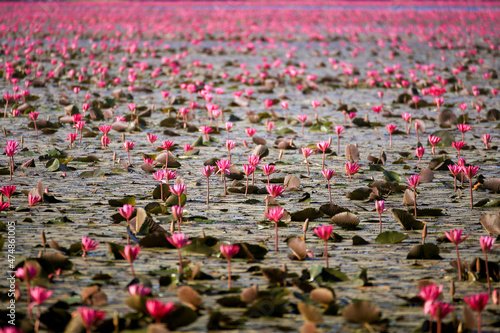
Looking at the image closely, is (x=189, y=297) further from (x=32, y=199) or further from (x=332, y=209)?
(x=32, y=199)

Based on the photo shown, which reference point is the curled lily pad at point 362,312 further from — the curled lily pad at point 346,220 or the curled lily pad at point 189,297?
the curled lily pad at point 346,220

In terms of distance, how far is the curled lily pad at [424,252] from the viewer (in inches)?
114

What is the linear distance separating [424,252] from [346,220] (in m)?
0.57

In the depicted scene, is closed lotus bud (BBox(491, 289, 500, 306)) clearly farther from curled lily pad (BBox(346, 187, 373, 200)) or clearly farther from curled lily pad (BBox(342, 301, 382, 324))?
curled lily pad (BBox(346, 187, 373, 200))

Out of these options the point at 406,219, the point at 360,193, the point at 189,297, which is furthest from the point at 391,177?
the point at 189,297

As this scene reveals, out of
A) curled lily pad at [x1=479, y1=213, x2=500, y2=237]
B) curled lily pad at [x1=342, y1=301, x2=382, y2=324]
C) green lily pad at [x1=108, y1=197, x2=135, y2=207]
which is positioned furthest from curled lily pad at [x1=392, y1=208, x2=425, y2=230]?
green lily pad at [x1=108, y1=197, x2=135, y2=207]

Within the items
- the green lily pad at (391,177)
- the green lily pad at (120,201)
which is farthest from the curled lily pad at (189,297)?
the green lily pad at (391,177)

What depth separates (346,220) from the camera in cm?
335

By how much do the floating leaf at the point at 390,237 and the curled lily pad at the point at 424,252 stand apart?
198 millimetres

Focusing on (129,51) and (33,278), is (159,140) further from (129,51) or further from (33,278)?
(129,51)

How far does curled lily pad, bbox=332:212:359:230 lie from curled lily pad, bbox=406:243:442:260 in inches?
19.1

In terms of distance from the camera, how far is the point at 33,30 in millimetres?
18578

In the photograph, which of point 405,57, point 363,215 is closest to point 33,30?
point 405,57

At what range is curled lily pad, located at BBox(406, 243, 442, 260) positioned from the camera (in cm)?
289
